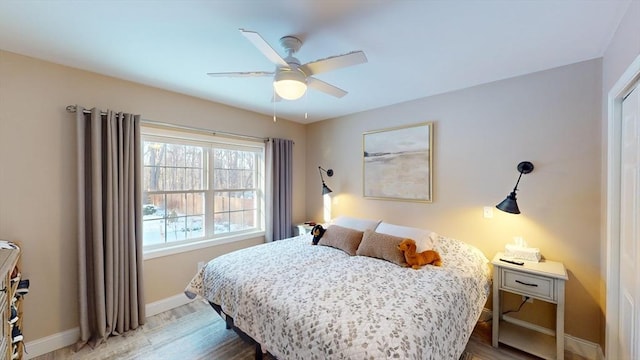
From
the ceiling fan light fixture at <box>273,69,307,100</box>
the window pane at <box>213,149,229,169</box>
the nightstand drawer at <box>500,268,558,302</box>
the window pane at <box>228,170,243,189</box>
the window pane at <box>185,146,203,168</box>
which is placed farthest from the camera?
the window pane at <box>228,170,243,189</box>

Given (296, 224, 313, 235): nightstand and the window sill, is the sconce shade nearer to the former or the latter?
(296, 224, 313, 235): nightstand

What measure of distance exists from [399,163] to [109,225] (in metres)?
3.10

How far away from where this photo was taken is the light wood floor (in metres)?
2.09

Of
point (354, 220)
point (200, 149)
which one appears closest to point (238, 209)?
point (200, 149)

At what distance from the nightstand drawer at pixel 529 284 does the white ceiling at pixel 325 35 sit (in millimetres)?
1767

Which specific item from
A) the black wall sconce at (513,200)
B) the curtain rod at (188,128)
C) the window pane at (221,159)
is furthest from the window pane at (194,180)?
the black wall sconce at (513,200)

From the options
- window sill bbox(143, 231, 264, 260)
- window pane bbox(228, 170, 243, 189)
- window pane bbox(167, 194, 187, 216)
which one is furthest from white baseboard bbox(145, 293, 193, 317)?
window pane bbox(228, 170, 243, 189)

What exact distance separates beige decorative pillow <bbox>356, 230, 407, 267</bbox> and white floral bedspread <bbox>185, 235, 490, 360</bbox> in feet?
0.28

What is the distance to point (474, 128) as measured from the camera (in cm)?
266

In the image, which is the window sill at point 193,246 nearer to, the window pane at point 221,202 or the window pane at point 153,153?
the window pane at point 221,202

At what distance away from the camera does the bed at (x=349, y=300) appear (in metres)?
1.34

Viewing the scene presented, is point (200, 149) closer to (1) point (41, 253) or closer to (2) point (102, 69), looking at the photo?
(2) point (102, 69)

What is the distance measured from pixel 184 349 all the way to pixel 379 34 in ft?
9.56

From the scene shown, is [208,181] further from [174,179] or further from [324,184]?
[324,184]
